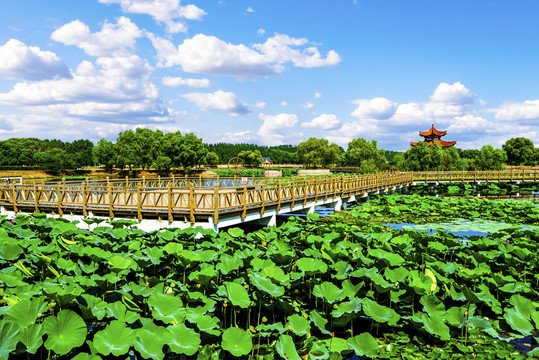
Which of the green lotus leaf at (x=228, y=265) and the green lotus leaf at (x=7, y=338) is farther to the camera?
the green lotus leaf at (x=228, y=265)

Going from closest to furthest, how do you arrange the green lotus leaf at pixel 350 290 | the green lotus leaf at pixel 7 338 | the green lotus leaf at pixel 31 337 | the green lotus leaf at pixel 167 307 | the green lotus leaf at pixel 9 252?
the green lotus leaf at pixel 7 338, the green lotus leaf at pixel 31 337, the green lotus leaf at pixel 167 307, the green lotus leaf at pixel 350 290, the green lotus leaf at pixel 9 252

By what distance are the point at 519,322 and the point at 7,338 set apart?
5.56 m

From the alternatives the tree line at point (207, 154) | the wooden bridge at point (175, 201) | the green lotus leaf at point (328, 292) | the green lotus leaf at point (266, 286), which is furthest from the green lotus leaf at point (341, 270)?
the tree line at point (207, 154)

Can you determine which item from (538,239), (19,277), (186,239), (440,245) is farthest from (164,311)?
(538,239)

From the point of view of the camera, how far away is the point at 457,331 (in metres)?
4.38

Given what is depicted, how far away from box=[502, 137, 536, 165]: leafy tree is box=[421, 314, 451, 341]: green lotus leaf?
77.1 m

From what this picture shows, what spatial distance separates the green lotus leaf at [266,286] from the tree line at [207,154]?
46540 millimetres

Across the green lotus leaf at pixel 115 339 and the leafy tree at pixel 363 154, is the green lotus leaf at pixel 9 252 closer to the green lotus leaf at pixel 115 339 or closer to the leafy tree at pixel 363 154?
the green lotus leaf at pixel 115 339

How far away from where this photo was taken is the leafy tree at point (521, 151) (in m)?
64.4

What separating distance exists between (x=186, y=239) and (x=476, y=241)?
21.0 feet

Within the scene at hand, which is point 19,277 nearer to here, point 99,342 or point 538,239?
point 99,342

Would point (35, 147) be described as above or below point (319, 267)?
above

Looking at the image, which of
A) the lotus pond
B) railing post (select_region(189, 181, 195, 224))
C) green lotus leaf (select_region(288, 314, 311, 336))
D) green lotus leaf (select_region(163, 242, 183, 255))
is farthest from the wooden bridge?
green lotus leaf (select_region(288, 314, 311, 336))

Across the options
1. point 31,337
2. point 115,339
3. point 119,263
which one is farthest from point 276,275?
point 31,337
